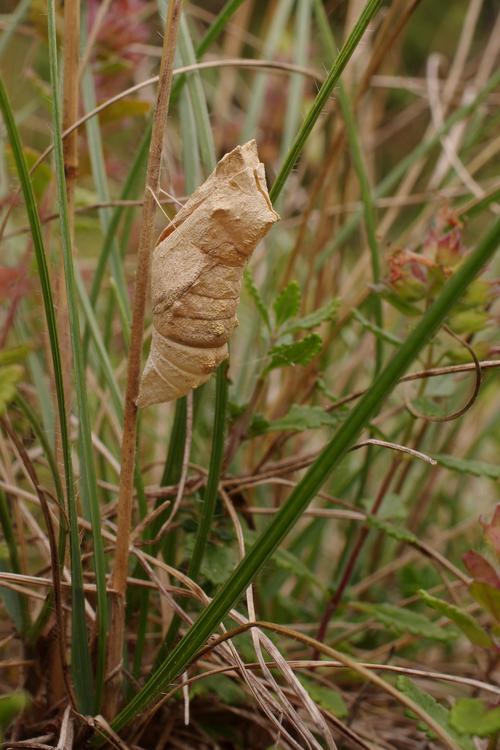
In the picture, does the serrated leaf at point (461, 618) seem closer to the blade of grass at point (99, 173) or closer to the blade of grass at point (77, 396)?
the blade of grass at point (77, 396)

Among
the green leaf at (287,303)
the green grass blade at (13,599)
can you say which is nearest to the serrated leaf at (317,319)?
the green leaf at (287,303)

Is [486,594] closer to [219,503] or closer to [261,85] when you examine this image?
[219,503]

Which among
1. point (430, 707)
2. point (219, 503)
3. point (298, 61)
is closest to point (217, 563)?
point (219, 503)

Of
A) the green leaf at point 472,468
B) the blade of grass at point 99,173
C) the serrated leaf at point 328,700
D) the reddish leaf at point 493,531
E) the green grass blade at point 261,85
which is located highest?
the green grass blade at point 261,85

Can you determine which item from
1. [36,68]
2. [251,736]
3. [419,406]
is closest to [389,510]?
[419,406]

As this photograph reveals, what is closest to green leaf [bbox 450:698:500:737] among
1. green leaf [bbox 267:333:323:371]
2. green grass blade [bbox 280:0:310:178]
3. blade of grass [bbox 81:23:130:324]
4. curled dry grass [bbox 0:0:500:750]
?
curled dry grass [bbox 0:0:500:750]

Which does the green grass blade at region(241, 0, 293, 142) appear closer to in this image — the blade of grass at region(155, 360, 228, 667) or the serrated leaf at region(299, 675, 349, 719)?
the blade of grass at region(155, 360, 228, 667)

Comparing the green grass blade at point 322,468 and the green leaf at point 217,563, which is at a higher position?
the green grass blade at point 322,468
